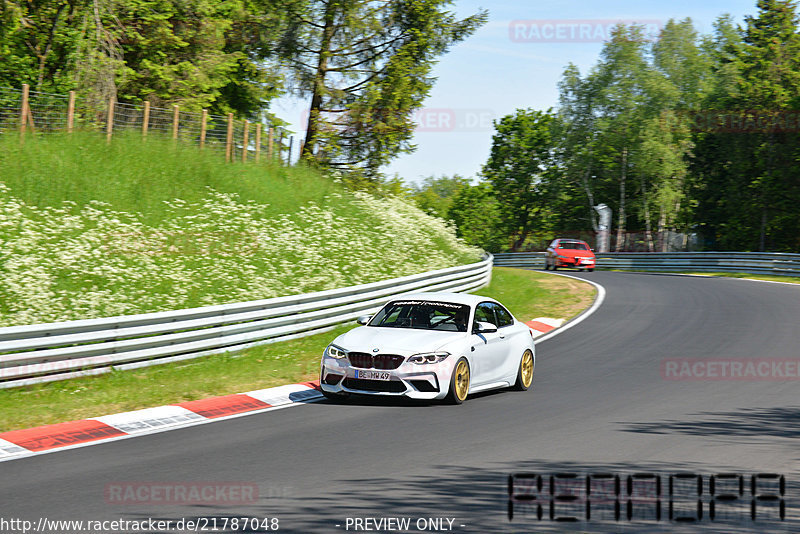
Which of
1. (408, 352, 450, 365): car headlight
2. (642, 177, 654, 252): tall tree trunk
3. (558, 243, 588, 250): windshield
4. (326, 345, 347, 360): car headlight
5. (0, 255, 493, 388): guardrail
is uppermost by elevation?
(642, 177, 654, 252): tall tree trunk

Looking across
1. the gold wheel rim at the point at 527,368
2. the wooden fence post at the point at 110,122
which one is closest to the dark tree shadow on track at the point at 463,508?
the gold wheel rim at the point at 527,368

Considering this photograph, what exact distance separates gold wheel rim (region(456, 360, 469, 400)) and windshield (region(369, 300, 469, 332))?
2.17ft

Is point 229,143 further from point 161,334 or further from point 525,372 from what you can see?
point 525,372

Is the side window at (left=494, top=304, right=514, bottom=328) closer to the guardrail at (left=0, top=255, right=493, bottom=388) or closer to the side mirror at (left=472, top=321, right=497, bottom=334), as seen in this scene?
the side mirror at (left=472, top=321, right=497, bottom=334)

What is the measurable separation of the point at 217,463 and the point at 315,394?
4.26 meters

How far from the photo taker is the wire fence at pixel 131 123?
25328mm

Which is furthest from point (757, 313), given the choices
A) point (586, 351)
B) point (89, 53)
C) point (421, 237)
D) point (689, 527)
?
point (89, 53)

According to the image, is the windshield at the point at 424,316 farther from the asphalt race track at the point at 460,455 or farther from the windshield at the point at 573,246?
the windshield at the point at 573,246

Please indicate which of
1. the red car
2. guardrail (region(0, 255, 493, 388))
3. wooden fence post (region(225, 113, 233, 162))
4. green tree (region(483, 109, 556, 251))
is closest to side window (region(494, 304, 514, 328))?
guardrail (region(0, 255, 493, 388))

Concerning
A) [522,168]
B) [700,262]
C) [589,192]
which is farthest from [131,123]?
[522,168]

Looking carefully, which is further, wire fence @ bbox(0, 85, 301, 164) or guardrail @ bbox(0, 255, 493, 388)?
wire fence @ bbox(0, 85, 301, 164)

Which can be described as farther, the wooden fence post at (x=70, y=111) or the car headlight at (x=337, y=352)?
the wooden fence post at (x=70, y=111)

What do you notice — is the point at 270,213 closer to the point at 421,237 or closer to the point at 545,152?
the point at 421,237

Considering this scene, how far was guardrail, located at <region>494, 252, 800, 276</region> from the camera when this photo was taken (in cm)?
3947
